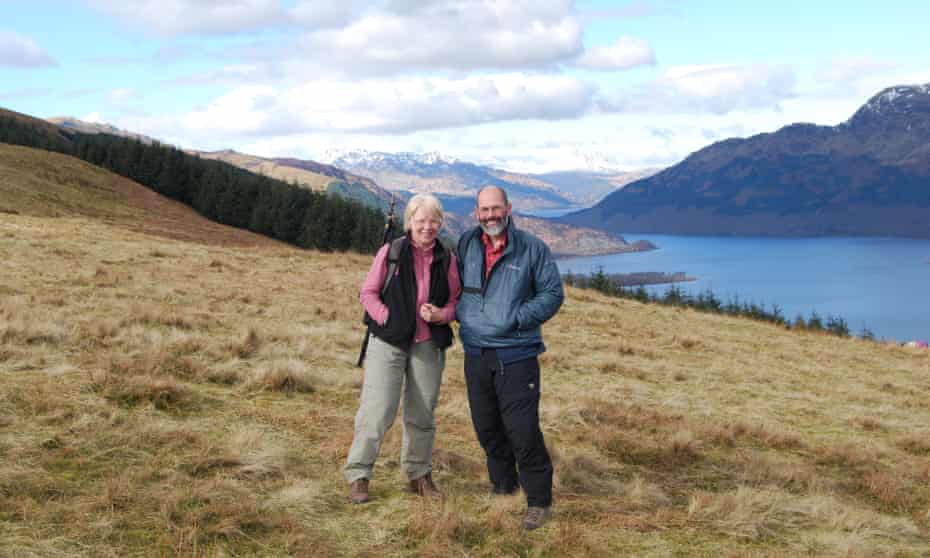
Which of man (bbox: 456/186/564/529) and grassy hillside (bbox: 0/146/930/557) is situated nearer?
grassy hillside (bbox: 0/146/930/557)

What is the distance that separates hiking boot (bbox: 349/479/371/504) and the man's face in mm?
2482

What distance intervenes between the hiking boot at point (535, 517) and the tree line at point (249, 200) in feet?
270

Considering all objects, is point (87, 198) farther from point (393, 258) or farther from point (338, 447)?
→ point (393, 258)

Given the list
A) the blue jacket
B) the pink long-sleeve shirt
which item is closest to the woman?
the pink long-sleeve shirt

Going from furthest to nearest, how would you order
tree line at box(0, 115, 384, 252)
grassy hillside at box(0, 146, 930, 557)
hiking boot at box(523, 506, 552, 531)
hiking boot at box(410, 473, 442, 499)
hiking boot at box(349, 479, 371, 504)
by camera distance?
1. tree line at box(0, 115, 384, 252)
2. hiking boot at box(410, 473, 442, 499)
3. hiking boot at box(349, 479, 371, 504)
4. hiking boot at box(523, 506, 552, 531)
5. grassy hillside at box(0, 146, 930, 557)

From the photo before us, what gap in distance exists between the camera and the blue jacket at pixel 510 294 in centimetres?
600

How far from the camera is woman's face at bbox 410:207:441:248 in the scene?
6090 millimetres

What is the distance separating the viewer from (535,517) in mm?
6039

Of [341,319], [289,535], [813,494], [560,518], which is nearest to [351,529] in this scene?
[289,535]

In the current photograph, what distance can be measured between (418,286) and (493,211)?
94 cm

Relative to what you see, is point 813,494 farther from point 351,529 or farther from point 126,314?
point 126,314

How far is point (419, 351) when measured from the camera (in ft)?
20.8

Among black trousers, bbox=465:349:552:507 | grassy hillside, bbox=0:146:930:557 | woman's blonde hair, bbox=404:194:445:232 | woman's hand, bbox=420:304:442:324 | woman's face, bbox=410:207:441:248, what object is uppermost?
woman's blonde hair, bbox=404:194:445:232

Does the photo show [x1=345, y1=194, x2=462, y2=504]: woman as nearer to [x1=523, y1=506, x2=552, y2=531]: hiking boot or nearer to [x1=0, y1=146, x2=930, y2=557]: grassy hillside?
[x1=0, y1=146, x2=930, y2=557]: grassy hillside
